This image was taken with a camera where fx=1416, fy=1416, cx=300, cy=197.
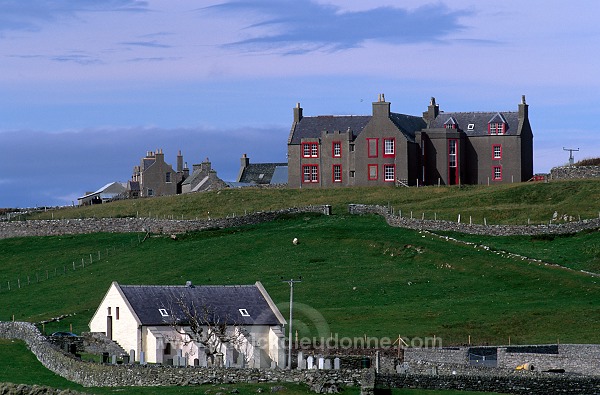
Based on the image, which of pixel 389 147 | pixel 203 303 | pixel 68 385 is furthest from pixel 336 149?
pixel 68 385

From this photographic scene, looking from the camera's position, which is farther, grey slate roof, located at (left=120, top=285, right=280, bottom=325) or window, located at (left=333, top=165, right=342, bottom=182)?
window, located at (left=333, top=165, right=342, bottom=182)

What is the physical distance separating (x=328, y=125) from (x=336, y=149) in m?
4.97

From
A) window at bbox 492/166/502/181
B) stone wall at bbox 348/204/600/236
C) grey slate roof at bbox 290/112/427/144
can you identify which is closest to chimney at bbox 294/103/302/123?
grey slate roof at bbox 290/112/427/144

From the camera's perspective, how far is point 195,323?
Answer: 69125 millimetres

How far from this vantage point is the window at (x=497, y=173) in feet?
473

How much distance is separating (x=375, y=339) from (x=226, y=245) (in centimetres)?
3835

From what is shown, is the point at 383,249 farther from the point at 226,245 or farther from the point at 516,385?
the point at 516,385

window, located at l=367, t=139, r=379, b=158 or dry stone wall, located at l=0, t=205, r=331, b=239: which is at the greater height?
window, located at l=367, t=139, r=379, b=158

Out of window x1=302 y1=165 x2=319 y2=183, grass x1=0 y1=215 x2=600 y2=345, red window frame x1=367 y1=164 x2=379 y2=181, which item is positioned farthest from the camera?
window x1=302 y1=165 x2=319 y2=183

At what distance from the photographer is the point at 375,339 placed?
77.1 meters

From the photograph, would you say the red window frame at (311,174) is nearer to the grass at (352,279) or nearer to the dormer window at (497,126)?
the dormer window at (497,126)

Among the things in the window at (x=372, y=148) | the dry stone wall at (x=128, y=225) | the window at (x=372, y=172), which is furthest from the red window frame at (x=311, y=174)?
the dry stone wall at (x=128, y=225)

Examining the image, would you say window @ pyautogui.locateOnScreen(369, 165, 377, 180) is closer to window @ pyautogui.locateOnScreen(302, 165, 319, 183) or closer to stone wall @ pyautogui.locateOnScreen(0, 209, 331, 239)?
window @ pyautogui.locateOnScreen(302, 165, 319, 183)

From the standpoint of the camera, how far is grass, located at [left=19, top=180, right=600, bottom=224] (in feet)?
385
